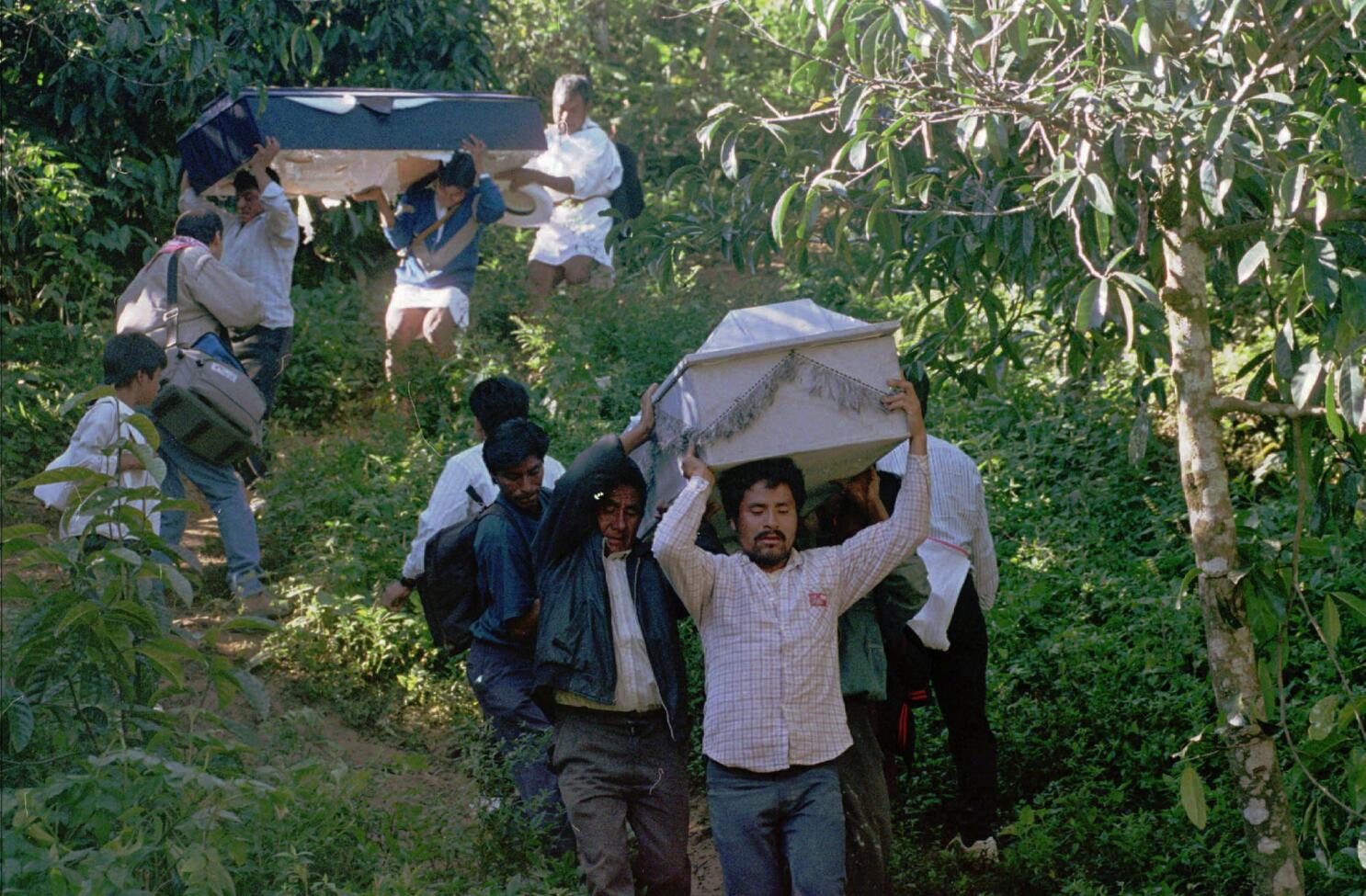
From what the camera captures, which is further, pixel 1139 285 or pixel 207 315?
pixel 207 315

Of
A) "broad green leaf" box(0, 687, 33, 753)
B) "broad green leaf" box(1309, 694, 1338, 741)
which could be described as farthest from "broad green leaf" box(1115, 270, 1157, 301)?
"broad green leaf" box(0, 687, 33, 753)

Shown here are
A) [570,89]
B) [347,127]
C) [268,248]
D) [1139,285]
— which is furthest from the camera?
[570,89]

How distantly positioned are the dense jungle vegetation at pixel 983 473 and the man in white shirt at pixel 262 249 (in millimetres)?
640

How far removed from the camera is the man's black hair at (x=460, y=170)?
8656 millimetres

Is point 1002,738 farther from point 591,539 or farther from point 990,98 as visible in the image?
point 990,98

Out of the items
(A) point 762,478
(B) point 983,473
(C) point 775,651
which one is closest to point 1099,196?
(A) point 762,478

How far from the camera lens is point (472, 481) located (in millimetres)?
5684

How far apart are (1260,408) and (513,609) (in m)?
2.26

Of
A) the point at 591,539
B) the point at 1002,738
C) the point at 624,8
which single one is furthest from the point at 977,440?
the point at 624,8

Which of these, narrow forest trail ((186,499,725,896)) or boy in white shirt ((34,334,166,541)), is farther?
boy in white shirt ((34,334,166,541))

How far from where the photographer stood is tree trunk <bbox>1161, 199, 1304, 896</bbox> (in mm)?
4254

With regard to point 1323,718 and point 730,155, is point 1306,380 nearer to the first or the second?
point 1323,718

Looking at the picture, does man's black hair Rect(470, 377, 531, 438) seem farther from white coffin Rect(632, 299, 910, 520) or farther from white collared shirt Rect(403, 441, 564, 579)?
white coffin Rect(632, 299, 910, 520)

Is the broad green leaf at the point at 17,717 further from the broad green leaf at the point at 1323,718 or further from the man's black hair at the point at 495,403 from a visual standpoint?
the broad green leaf at the point at 1323,718
